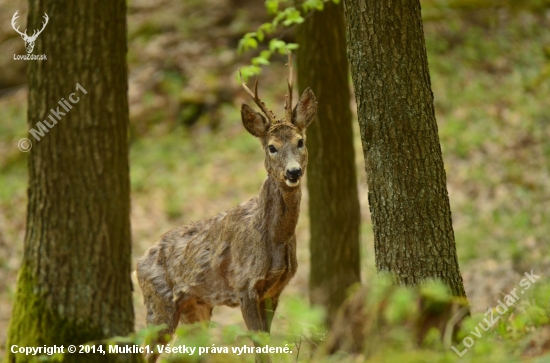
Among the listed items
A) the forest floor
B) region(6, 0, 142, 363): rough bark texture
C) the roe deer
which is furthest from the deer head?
the forest floor

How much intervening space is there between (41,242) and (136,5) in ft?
52.9

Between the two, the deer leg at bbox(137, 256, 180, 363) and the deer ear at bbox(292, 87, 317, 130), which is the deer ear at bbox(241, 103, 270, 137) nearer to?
the deer ear at bbox(292, 87, 317, 130)

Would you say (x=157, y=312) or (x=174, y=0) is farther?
(x=174, y=0)

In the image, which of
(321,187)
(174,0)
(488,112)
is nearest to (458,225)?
(488,112)

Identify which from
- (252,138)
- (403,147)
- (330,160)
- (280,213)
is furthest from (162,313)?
(252,138)

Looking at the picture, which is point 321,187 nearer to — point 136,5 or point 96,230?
point 96,230

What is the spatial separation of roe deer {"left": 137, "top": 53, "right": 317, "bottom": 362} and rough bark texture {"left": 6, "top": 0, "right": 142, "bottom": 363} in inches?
68.0

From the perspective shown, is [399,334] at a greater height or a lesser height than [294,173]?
lesser

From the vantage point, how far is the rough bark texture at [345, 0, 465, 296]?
5352 millimetres

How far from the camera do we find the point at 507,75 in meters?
14.6

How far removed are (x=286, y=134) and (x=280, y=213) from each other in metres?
0.76

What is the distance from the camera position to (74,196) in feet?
16.2

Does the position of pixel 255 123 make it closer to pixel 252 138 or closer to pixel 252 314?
pixel 252 314

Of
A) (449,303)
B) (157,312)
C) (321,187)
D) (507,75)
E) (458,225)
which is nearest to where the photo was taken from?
(449,303)
